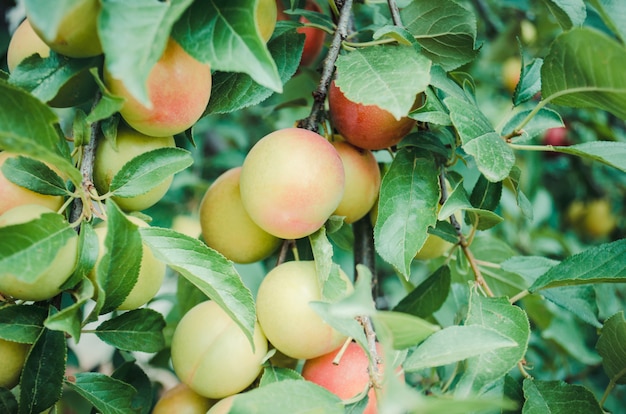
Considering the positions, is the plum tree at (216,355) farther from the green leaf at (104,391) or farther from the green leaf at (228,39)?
the green leaf at (228,39)

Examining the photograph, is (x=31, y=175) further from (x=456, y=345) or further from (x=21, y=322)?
(x=456, y=345)

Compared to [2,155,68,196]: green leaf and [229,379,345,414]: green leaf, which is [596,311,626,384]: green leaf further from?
[2,155,68,196]: green leaf

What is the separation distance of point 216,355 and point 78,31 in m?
0.41

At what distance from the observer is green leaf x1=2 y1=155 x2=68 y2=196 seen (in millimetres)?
614

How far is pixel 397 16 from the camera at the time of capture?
799 mm

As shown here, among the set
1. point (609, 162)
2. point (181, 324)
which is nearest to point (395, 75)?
point (609, 162)

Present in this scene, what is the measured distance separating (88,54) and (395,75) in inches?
13.4

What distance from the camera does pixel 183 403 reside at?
0.78 meters

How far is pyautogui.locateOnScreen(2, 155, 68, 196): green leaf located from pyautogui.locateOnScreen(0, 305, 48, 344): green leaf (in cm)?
13

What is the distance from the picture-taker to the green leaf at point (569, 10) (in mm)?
738

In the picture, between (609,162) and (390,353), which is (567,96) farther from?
(390,353)

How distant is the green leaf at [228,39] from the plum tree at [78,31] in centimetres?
8

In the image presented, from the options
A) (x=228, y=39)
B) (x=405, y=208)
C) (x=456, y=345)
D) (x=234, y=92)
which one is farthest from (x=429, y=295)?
(x=228, y=39)

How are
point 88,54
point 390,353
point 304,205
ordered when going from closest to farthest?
point 390,353 → point 88,54 → point 304,205
